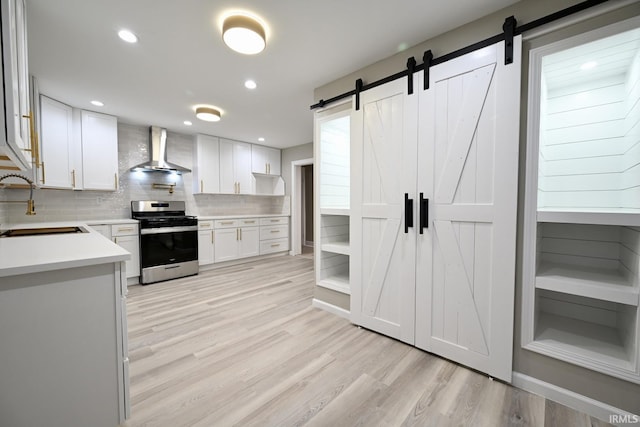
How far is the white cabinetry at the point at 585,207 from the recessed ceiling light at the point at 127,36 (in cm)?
277

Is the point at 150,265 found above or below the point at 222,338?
above

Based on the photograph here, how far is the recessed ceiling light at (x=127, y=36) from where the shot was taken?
185 cm

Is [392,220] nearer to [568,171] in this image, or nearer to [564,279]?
[564,279]

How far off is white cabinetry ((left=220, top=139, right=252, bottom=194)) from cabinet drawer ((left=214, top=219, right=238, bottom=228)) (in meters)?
0.62

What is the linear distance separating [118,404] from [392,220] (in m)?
2.06

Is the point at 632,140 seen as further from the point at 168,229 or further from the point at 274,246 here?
the point at 274,246

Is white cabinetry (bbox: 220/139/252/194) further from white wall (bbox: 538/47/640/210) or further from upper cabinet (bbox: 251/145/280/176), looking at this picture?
white wall (bbox: 538/47/640/210)

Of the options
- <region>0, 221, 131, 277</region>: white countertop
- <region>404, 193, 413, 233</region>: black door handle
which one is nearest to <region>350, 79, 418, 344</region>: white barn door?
<region>404, 193, 413, 233</region>: black door handle

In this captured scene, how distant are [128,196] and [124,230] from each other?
31.6 inches

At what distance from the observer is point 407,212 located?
201cm

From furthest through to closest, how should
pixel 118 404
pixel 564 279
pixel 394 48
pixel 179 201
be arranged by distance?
pixel 179 201 < pixel 394 48 < pixel 564 279 < pixel 118 404

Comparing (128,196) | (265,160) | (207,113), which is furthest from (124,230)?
(265,160)

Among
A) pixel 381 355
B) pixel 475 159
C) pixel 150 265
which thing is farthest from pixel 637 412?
pixel 150 265

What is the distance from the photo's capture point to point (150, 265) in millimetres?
3699
